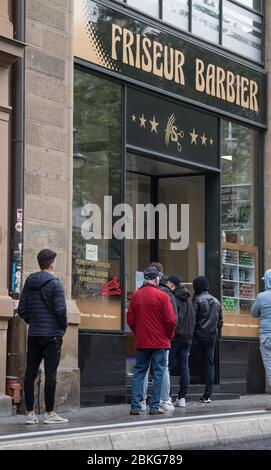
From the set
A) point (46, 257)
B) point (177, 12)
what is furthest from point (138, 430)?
point (177, 12)

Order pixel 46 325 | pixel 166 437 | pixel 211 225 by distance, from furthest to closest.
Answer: pixel 211 225 < pixel 46 325 < pixel 166 437

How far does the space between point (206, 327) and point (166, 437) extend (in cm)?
473

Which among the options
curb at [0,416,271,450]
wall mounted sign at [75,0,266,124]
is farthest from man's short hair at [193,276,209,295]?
curb at [0,416,271,450]

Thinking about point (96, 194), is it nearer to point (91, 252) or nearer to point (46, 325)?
point (91, 252)

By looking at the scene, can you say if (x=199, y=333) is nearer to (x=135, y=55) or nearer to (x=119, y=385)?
(x=119, y=385)

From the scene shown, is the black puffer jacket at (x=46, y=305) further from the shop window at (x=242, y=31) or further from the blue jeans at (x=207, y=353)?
the shop window at (x=242, y=31)

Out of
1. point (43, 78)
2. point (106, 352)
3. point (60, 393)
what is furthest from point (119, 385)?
point (43, 78)

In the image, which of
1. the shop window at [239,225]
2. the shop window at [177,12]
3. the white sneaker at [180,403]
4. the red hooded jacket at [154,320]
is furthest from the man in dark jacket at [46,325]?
the shop window at [239,225]

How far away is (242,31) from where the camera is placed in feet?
61.0

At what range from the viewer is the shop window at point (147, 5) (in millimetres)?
15945

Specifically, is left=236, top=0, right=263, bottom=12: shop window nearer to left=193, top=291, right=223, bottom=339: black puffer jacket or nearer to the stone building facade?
the stone building facade

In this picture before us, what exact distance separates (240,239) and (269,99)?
2.51 meters

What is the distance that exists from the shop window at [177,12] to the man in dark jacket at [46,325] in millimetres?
6322

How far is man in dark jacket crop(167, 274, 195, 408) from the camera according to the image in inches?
568
